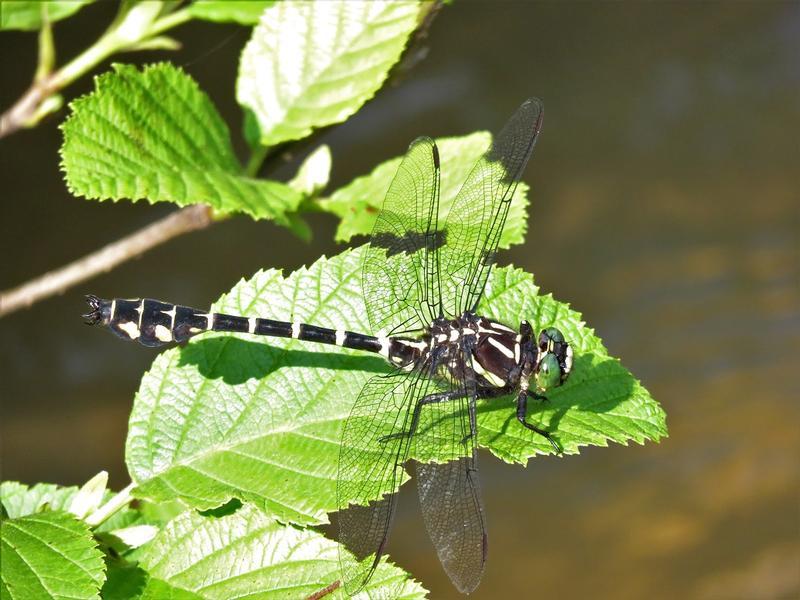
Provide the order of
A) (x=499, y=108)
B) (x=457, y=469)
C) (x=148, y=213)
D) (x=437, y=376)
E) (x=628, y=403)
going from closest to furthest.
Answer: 1. (x=628, y=403)
2. (x=457, y=469)
3. (x=437, y=376)
4. (x=148, y=213)
5. (x=499, y=108)

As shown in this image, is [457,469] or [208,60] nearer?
[457,469]

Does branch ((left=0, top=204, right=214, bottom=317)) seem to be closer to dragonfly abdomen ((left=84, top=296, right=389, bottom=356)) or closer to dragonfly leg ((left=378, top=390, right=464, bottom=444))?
dragonfly abdomen ((left=84, top=296, right=389, bottom=356))

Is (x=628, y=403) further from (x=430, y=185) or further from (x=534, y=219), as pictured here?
(x=534, y=219)

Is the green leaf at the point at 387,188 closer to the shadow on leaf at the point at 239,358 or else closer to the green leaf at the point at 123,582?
the shadow on leaf at the point at 239,358

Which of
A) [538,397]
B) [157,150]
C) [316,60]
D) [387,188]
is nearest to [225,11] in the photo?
[316,60]

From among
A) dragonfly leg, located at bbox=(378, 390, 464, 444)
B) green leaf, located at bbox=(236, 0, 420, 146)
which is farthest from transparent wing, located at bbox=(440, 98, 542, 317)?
green leaf, located at bbox=(236, 0, 420, 146)

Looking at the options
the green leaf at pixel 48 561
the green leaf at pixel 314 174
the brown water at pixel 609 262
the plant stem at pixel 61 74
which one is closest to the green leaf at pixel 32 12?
the plant stem at pixel 61 74

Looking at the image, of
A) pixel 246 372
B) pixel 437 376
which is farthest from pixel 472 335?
pixel 246 372
